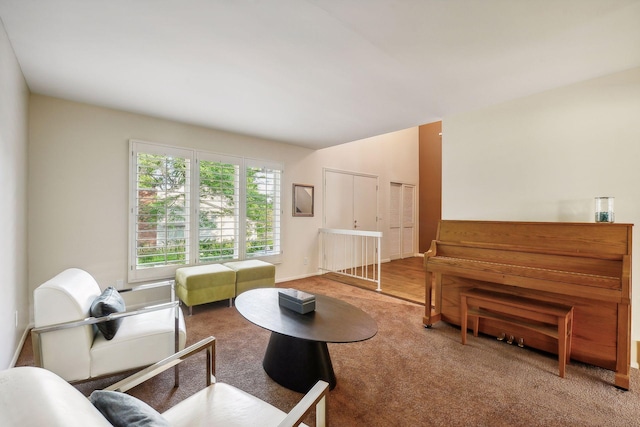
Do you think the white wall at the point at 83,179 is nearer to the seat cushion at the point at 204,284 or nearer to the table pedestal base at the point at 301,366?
the seat cushion at the point at 204,284

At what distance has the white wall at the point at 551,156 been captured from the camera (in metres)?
2.36

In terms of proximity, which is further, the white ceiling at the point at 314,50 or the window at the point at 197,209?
the window at the point at 197,209

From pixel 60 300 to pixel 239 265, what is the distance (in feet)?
7.29

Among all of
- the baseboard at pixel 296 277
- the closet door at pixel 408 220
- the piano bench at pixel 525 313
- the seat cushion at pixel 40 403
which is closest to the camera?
the seat cushion at pixel 40 403

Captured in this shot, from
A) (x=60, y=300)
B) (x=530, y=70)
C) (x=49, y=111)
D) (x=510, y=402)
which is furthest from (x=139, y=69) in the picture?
(x=510, y=402)

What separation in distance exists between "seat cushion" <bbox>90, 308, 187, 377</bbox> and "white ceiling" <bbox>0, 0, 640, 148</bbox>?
2039 millimetres

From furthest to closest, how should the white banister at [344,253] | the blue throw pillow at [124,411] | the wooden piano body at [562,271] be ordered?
the white banister at [344,253]
the wooden piano body at [562,271]
the blue throw pillow at [124,411]

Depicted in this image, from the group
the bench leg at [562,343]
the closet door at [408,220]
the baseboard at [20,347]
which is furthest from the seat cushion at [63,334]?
the closet door at [408,220]

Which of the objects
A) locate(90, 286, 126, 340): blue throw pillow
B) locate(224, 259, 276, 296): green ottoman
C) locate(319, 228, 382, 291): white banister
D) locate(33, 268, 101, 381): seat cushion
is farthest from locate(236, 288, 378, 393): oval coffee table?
locate(319, 228, 382, 291): white banister

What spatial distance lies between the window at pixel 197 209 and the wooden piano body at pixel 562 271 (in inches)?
105

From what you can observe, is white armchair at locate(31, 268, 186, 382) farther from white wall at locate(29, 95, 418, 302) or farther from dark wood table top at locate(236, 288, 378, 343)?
white wall at locate(29, 95, 418, 302)

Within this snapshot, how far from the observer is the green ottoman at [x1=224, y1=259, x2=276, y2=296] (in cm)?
370

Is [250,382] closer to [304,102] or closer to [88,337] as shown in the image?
[88,337]

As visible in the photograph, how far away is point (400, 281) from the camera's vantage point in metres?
4.87
